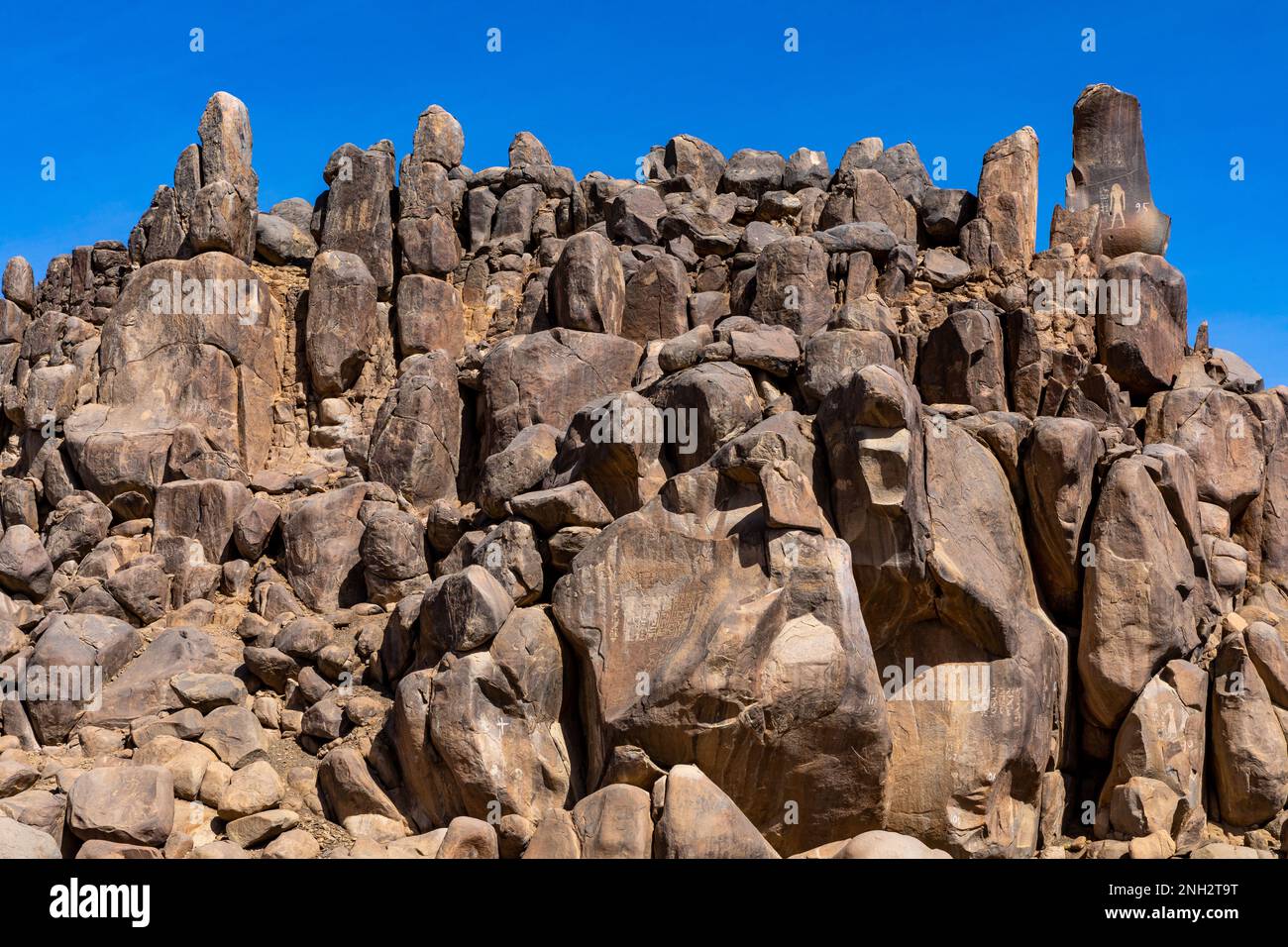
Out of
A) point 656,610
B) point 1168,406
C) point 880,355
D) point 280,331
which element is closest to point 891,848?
point 656,610

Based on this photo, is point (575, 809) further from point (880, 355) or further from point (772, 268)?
point (772, 268)

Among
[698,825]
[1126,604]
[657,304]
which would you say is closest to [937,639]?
[1126,604]

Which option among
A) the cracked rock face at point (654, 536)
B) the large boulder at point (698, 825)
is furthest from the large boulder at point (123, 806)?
the large boulder at point (698, 825)

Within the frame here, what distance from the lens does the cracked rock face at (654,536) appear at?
1714cm

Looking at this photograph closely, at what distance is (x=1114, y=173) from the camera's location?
27922 millimetres

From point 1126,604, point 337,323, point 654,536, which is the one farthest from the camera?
point 337,323

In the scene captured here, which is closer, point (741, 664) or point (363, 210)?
point (741, 664)

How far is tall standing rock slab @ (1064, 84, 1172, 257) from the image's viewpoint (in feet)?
90.0

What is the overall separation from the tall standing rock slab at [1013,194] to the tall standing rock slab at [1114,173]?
0.85 m

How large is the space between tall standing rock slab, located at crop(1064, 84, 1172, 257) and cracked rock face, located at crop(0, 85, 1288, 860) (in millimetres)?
81

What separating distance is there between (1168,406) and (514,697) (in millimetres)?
14094

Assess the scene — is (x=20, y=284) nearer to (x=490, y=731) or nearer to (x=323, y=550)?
(x=323, y=550)

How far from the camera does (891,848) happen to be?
14469 mm

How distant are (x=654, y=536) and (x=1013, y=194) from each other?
13980mm
